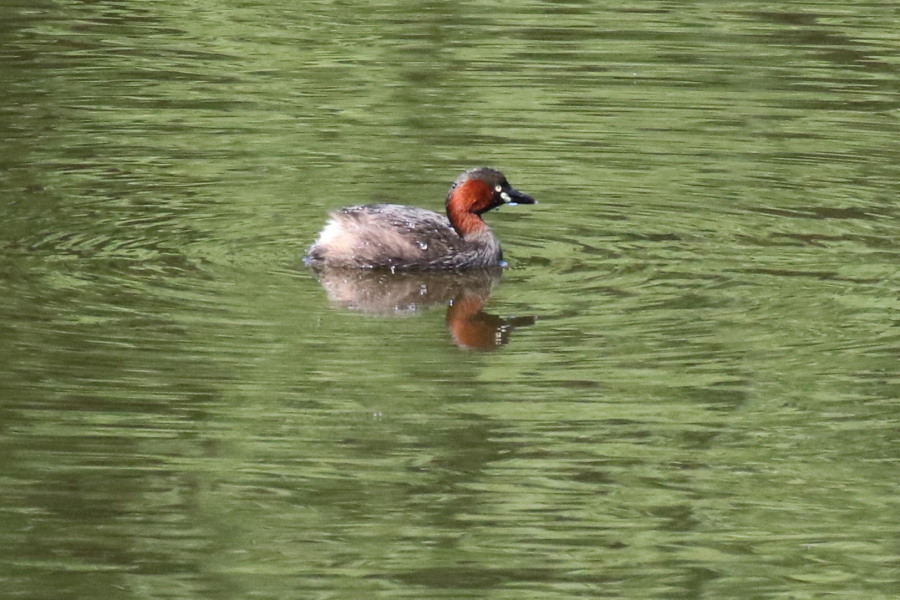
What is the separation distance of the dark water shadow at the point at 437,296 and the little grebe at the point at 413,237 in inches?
2.5

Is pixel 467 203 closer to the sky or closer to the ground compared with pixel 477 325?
closer to the sky

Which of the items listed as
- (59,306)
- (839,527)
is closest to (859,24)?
(59,306)

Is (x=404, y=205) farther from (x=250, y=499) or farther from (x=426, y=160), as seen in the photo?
(x=250, y=499)

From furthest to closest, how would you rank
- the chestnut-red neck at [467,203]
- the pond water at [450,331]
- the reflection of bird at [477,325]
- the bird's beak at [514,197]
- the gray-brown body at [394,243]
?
the bird's beak at [514,197] < the chestnut-red neck at [467,203] < the gray-brown body at [394,243] < the reflection of bird at [477,325] < the pond water at [450,331]

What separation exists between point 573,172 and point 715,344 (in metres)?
3.58

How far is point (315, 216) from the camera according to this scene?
35.8 ft

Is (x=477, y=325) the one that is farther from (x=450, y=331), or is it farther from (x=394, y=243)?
(x=394, y=243)

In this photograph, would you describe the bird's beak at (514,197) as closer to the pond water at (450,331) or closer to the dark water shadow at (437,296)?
the pond water at (450,331)

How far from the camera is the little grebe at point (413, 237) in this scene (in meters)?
9.89

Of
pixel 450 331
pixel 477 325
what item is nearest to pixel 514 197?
pixel 477 325

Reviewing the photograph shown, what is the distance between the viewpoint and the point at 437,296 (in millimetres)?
9594

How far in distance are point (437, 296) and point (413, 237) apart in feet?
1.65

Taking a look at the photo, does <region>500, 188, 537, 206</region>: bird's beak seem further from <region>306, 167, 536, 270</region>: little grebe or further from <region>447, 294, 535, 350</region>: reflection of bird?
<region>447, 294, 535, 350</region>: reflection of bird

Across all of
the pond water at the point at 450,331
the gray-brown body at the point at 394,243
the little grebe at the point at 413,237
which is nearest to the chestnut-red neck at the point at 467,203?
the little grebe at the point at 413,237
